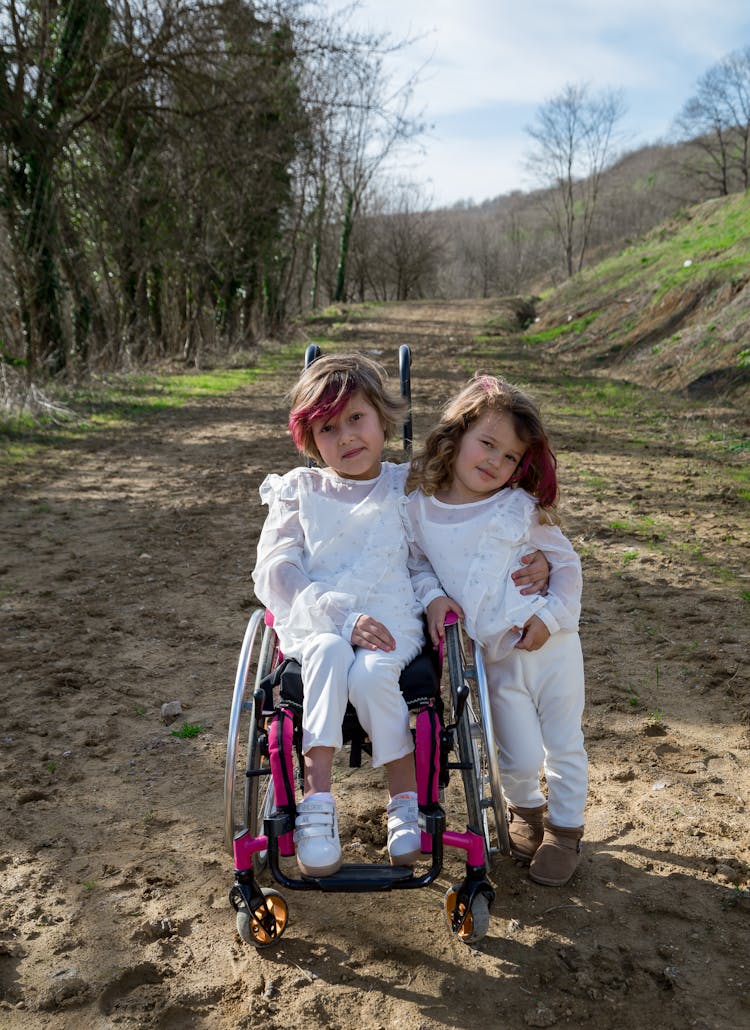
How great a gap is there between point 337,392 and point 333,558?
18.6 inches

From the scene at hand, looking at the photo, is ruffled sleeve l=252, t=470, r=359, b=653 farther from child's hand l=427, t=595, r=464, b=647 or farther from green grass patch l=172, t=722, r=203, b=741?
green grass patch l=172, t=722, r=203, b=741

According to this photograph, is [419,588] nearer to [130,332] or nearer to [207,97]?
[207,97]

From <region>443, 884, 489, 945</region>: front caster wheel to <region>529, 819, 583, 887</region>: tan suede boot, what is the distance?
320 mm

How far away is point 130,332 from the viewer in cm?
1438

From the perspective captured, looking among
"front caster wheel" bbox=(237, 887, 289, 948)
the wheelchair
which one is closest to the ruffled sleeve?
the wheelchair

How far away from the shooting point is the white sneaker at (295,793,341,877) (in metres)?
2.03

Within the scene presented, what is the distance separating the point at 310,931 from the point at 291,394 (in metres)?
1.49

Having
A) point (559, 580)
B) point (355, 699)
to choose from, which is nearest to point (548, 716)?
point (559, 580)

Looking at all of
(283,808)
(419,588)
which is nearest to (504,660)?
(419,588)

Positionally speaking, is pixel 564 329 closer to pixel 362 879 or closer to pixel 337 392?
pixel 337 392

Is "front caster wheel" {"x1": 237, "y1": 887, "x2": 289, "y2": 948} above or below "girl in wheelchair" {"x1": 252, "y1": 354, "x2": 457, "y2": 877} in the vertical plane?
below

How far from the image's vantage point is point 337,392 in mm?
2516

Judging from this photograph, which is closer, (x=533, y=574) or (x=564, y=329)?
(x=533, y=574)

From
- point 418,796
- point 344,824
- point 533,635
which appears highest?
point 533,635
